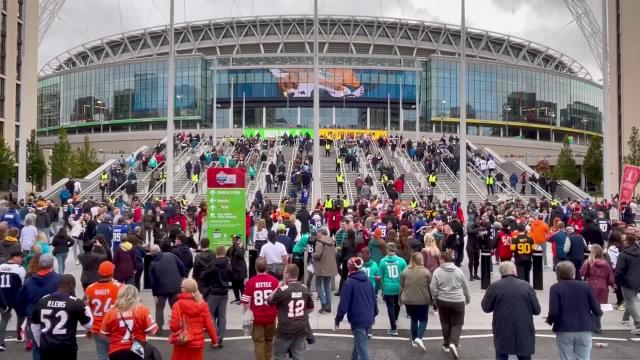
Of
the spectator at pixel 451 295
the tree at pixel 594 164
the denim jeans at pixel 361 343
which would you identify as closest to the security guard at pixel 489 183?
the spectator at pixel 451 295

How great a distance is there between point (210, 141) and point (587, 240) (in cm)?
3809

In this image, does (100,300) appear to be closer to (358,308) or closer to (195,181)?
(358,308)

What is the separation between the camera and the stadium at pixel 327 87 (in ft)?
298

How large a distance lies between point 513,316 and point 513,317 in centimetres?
1

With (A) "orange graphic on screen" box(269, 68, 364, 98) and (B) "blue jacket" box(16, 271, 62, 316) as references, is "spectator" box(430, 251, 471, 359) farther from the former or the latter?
(A) "orange graphic on screen" box(269, 68, 364, 98)

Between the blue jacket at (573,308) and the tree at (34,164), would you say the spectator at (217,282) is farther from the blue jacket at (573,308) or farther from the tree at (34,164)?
the tree at (34,164)

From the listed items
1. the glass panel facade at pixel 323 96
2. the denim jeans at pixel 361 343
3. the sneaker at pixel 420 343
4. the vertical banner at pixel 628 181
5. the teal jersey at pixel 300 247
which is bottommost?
the sneaker at pixel 420 343

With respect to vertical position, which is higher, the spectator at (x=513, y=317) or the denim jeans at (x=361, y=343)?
the spectator at (x=513, y=317)

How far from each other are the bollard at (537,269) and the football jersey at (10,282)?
439 inches

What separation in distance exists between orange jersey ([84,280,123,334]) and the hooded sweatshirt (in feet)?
15.5

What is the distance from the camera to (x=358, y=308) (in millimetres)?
8828

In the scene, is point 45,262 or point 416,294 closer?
point 45,262

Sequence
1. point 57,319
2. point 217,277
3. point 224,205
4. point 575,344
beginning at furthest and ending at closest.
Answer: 1. point 224,205
2. point 217,277
3. point 575,344
4. point 57,319

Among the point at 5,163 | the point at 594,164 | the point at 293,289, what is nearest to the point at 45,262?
the point at 293,289
